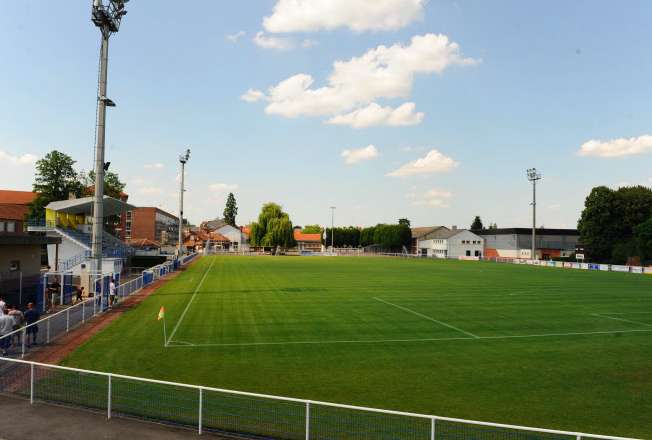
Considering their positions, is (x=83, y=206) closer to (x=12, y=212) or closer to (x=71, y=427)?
(x=12, y=212)

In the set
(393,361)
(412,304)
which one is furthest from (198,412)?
(412,304)

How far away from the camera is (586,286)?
143 ft

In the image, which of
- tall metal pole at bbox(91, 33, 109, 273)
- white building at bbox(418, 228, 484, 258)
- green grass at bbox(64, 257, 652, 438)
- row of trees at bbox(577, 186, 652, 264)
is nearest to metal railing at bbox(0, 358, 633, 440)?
green grass at bbox(64, 257, 652, 438)

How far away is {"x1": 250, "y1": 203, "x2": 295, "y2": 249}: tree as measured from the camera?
379ft

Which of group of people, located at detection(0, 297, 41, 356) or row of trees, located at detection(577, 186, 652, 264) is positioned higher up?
row of trees, located at detection(577, 186, 652, 264)

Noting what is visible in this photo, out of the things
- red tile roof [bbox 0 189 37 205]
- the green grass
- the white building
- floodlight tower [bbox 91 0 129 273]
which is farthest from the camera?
the white building

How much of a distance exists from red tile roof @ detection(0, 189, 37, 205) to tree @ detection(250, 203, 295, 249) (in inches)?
2142

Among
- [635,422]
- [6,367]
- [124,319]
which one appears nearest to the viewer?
[635,422]

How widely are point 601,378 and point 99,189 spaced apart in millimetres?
27111

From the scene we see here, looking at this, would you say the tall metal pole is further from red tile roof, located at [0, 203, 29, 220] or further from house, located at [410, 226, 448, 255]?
house, located at [410, 226, 448, 255]

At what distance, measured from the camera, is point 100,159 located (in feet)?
94.3

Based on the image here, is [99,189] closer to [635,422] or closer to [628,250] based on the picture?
[635,422]

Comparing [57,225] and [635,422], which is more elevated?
[57,225]

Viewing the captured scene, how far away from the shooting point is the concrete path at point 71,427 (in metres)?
9.23
